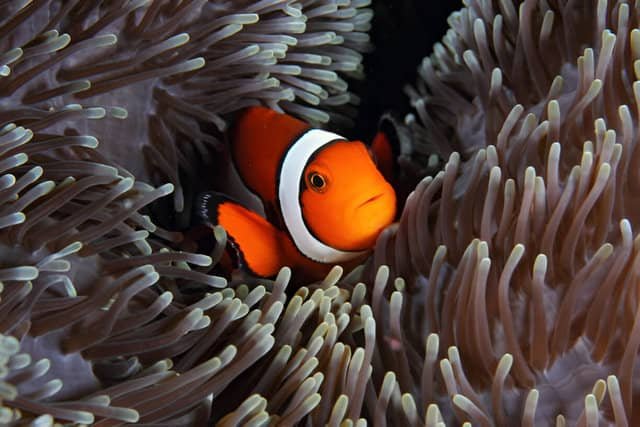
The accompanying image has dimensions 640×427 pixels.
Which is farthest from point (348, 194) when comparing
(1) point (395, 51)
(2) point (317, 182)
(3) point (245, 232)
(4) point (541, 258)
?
(1) point (395, 51)

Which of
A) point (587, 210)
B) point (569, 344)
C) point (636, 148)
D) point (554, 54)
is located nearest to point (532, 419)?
point (569, 344)

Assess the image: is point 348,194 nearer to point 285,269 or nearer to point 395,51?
point 285,269

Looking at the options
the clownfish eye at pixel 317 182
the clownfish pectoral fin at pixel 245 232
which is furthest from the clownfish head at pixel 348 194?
the clownfish pectoral fin at pixel 245 232

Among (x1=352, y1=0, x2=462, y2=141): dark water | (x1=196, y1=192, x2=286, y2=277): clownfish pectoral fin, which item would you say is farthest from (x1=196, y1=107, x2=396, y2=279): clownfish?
(x1=352, y1=0, x2=462, y2=141): dark water

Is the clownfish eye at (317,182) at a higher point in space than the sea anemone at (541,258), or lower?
higher

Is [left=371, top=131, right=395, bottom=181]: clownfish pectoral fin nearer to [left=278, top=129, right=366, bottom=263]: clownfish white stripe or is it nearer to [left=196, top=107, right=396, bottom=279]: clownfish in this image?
[left=196, top=107, right=396, bottom=279]: clownfish

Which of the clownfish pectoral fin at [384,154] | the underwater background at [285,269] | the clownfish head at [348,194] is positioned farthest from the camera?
the clownfish pectoral fin at [384,154]

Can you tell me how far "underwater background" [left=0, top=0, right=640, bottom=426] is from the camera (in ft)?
2.74

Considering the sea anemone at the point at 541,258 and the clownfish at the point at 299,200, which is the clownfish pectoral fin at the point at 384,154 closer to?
the clownfish at the point at 299,200

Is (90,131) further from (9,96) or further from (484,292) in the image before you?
(484,292)

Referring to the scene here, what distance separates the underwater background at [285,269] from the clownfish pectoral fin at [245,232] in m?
0.03

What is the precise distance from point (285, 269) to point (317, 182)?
0.55 ft

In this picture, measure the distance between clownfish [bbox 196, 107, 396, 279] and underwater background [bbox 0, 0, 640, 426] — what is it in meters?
0.04

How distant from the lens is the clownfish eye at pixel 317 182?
1079 mm
